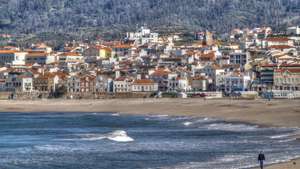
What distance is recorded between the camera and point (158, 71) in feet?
353

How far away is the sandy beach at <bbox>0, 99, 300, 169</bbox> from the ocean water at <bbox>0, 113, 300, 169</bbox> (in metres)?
2.38

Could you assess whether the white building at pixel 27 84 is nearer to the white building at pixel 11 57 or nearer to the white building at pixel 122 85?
the white building at pixel 122 85

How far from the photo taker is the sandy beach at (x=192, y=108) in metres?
61.1

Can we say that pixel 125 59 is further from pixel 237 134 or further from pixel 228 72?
pixel 237 134

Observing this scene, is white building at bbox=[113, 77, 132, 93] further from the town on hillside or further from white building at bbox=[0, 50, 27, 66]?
white building at bbox=[0, 50, 27, 66]

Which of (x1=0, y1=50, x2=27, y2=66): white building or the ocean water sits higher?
(x1=0, y1=50, x2=27, y2=66): white building

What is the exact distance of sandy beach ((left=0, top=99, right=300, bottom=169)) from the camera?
61.1 meters

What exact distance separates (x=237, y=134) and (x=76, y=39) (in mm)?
132151

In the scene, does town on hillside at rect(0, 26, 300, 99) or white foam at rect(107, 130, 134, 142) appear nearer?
white foam at rect(107, 130, 134, 142)

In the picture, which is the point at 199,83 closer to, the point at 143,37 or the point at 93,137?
the point at 93,137

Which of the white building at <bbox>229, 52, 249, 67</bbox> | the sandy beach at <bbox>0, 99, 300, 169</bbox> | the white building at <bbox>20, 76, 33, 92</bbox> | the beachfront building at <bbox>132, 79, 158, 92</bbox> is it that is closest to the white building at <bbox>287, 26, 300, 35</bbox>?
the white building at <bbox>229, 52, 249, 67</bbox>

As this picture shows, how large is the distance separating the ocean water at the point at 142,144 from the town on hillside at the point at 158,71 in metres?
31.0

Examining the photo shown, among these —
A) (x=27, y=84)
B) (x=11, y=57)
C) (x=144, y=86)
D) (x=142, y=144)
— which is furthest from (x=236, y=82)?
(x=142, y=144)

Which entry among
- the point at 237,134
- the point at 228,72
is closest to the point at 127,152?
the point at 237,134
